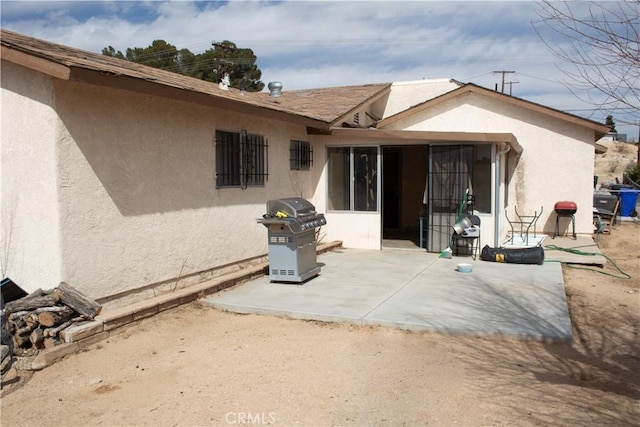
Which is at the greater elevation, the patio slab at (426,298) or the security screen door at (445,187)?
the security screen door at (445,187)

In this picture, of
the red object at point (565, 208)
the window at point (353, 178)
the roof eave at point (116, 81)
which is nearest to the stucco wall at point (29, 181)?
the roof eave at point (116, 81)

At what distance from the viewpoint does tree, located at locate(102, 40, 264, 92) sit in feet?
119

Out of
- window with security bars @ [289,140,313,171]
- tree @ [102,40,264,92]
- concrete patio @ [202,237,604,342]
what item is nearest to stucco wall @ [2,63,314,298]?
concrete patio @ [202,237,604,342]

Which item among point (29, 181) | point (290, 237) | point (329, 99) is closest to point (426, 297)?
point (290, 237)

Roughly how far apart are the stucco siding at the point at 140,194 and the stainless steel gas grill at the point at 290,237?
993 millimetres

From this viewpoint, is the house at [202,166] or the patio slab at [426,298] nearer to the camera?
the house at [202,166]

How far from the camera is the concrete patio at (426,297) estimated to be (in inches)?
242

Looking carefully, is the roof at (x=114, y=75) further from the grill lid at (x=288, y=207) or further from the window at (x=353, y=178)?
the grill lid at (x=288, y=207)

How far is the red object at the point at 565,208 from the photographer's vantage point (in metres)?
13.4

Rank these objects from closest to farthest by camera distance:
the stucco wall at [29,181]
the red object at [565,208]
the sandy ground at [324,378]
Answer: the sandy ground at [324,378] → the stucco wall at [29,181] → the red object at [565,208]

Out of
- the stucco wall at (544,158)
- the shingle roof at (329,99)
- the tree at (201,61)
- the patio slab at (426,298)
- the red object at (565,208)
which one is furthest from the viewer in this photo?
the tree at (201,61)

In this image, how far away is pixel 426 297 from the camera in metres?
7.44

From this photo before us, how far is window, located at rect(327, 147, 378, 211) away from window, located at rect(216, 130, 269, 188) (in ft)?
8.37

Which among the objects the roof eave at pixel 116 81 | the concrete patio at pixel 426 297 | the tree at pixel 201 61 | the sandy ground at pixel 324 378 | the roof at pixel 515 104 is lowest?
the sandy ground at pixel 324 378
